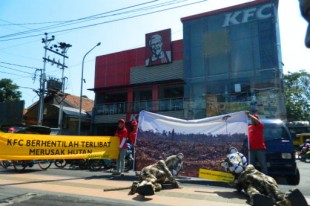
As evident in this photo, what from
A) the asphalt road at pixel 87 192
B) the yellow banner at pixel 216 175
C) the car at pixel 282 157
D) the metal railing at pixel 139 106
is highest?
the metal railing at pixel 139 106

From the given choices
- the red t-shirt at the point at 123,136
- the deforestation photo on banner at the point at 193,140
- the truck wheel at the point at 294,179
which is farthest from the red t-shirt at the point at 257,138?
the red t-shirt at the point at 123,136

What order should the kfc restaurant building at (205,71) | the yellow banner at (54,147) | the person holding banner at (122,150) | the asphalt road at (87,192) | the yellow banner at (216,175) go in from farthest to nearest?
the kfc restaurant building at (205,71) → the person holding banner at (122,150) → the yellow banner at (54,147) → the yellow banner at (216,175) → the asphalt road at (87,192)

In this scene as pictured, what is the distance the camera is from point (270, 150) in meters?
9.17

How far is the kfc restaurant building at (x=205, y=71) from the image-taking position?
22.4 m

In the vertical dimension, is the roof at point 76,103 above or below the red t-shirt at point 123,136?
above

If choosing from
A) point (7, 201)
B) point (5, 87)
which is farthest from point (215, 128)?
point (5, 87)

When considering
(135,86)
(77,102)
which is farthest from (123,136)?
(77,102)

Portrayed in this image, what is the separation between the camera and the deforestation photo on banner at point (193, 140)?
29.5 feet

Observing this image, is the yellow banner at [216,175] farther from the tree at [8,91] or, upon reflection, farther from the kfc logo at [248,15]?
the tree at [8,91]

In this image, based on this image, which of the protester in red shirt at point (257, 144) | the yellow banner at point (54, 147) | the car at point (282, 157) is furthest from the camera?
the yellow banner at point (54, 147)

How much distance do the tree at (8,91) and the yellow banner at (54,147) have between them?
3852 centimetres

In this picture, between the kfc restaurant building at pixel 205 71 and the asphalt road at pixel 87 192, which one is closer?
the asphalt road at pixel 87 192

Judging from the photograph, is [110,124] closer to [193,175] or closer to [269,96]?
[269,96]

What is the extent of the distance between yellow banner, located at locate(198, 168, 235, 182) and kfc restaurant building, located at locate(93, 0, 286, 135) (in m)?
12.5
